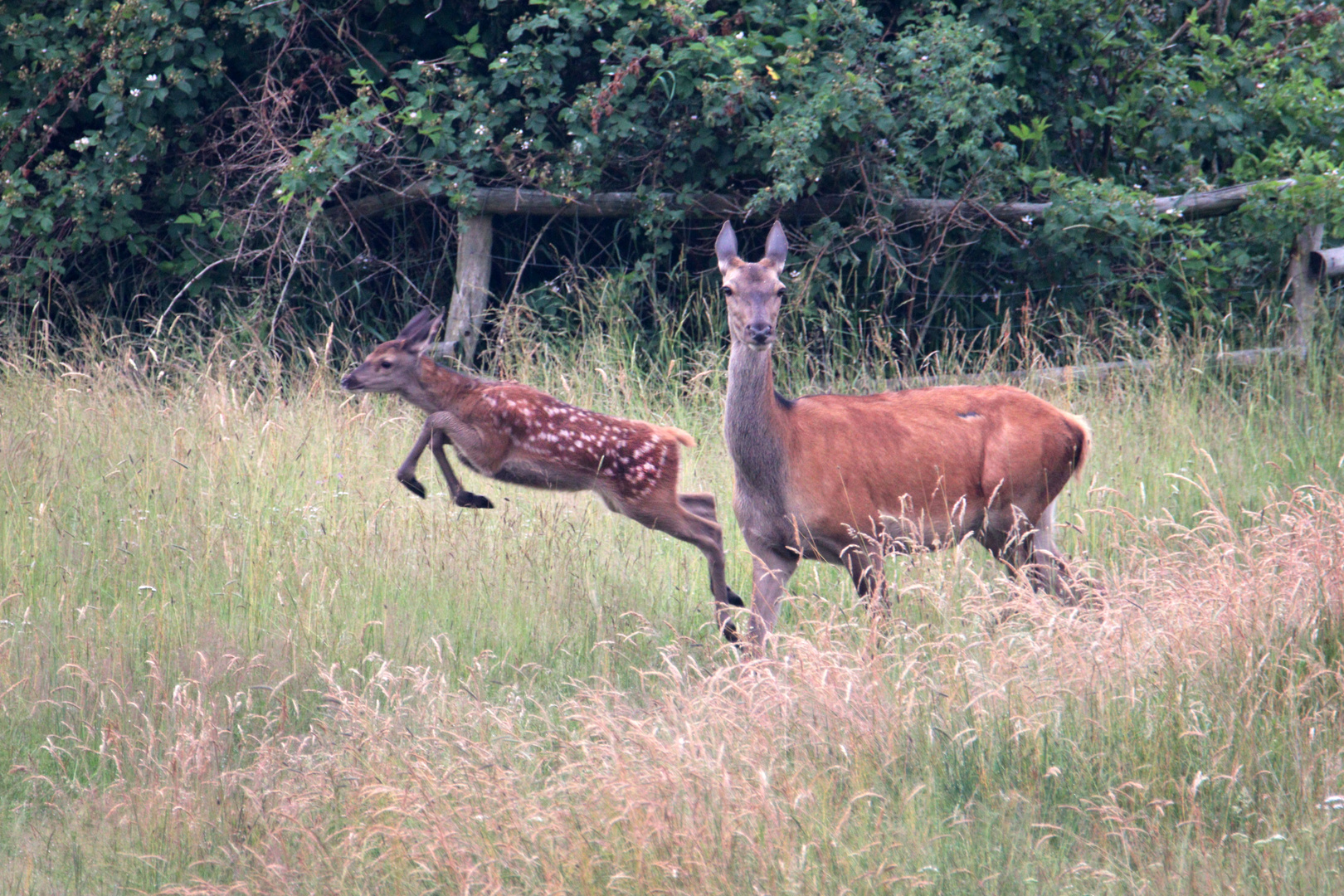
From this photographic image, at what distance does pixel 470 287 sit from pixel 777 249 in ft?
13.6

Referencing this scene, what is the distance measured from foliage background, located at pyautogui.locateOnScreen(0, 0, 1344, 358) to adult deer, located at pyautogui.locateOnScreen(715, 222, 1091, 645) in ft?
9.91

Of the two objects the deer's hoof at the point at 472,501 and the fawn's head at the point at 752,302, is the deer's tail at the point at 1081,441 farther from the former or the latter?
the deer's hoof at the point at 472,501

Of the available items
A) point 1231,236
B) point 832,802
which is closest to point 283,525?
point 832,802

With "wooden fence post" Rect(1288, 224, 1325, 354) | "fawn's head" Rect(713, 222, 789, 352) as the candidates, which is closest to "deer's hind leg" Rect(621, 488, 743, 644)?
"fawn's head" Rect(713, 222, 789, 352)

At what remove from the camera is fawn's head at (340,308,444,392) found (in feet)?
19.6

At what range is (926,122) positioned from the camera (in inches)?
349

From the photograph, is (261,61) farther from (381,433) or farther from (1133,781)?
(1133,781)

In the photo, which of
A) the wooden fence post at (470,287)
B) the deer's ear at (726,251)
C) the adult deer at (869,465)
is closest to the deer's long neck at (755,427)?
the adult deer at (869,465)

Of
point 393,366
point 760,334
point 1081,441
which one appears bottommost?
point 1081,441

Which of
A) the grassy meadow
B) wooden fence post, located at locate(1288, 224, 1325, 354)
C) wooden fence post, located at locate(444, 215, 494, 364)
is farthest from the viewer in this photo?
wooden fence post, located at locate(444, 215, 494, 364)

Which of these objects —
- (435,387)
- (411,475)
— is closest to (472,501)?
(411,475)

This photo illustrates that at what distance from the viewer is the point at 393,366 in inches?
237

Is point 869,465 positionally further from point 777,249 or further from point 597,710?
point 597,710

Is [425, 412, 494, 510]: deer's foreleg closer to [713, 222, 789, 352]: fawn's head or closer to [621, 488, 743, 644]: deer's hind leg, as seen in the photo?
[621, 488, 743, 644]: deer's hind leg
